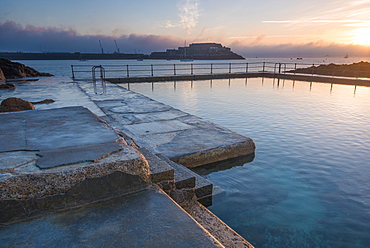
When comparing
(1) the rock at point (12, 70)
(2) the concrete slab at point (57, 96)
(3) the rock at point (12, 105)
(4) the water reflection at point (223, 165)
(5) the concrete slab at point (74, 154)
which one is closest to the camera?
(5) the concrete slab at point (74, 154)

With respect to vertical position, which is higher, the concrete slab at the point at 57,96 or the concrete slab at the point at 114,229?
the concrete slab at the point at 114,229

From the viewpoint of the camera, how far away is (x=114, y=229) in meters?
1.80

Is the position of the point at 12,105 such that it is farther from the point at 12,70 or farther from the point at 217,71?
the point at 217,71

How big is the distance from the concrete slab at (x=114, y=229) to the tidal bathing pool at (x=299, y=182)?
1139mm

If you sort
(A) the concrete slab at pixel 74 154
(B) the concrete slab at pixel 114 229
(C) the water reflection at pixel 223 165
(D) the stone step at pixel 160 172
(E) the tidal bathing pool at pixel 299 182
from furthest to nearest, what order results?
(C) the water reflection at pixel 223 165 → (E) the tidal bathing pool at pixel 299 182 → (D) the stone step at pixel 160 172 → (A) the concrete slab at pixel 74 154 → (B) the concrete slab at pixel 114 229

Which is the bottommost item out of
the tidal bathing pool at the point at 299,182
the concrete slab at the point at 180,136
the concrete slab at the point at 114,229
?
the tidal bathing pool at the point at 299,182

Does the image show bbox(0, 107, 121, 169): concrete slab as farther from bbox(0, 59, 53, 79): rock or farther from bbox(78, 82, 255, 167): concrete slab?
bbox(0, 59, 53, 79): rock

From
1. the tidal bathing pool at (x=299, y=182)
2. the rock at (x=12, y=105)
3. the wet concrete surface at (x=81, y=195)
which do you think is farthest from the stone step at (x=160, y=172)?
the rock at (x=12, y=105)

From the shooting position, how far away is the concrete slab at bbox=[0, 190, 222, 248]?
168 centimetres

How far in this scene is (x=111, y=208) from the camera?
81.1 inches

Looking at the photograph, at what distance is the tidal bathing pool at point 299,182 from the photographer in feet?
9.37

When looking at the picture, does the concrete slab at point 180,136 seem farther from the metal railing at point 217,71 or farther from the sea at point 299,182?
the metal railing at point 217,71

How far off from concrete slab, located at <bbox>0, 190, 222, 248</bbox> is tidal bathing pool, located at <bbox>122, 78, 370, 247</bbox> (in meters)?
1.14

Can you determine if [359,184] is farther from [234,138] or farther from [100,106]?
[100,106]
